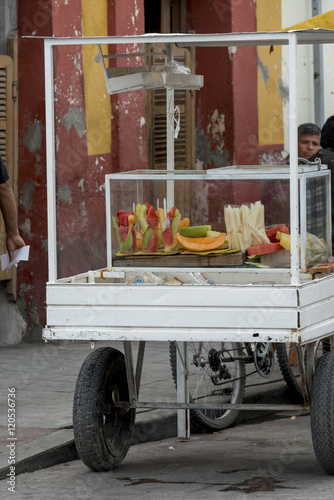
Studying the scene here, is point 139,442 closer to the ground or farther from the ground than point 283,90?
closer to the ground

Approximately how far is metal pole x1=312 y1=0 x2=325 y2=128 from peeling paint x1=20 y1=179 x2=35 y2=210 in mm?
5118

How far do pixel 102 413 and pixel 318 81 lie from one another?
8907mm

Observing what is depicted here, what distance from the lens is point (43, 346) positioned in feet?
31.3

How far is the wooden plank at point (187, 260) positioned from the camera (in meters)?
5.92

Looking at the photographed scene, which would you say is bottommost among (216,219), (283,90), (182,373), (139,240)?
(182,373)

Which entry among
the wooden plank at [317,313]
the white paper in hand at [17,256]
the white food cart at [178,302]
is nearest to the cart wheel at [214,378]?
the white food cart at [178,302]

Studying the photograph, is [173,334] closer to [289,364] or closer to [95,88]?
[289,364]

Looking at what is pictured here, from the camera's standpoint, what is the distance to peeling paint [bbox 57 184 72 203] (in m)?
9.64

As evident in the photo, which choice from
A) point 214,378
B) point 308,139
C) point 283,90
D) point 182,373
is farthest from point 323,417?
point 283,90

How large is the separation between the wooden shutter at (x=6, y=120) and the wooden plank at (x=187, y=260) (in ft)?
11.5

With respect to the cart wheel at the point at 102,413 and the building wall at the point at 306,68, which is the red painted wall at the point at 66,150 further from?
the cart wheel at the point at 102,413

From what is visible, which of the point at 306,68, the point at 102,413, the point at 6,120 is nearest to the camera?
the point at 102,413

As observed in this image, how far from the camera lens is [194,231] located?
6125 millimetres

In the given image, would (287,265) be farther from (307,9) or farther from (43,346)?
(307,9)
